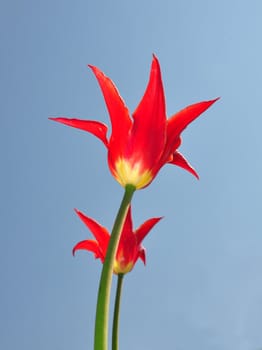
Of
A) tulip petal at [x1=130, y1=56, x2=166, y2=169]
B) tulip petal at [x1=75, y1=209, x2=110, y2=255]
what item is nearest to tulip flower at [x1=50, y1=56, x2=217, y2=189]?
tulip petal at [x1=130, y1=56, x2=166, y2=169]

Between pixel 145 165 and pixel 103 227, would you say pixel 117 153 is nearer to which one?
pixel 145 165

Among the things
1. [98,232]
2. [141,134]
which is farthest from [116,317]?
[141,134]

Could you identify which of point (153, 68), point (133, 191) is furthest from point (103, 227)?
point (153, 68)

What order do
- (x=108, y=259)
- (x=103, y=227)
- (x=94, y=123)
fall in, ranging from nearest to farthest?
1. (x=108, y=259)
2. (x=94, y=123)
3. (x=103, y=227)

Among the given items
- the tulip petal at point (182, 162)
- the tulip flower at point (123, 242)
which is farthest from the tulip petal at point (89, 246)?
the tulip petal at point (182, 162)

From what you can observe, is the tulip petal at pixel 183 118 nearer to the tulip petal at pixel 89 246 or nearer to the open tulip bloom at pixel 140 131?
the open tulip bloom at pixel 140 131

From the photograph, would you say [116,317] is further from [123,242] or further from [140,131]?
[140,131]
